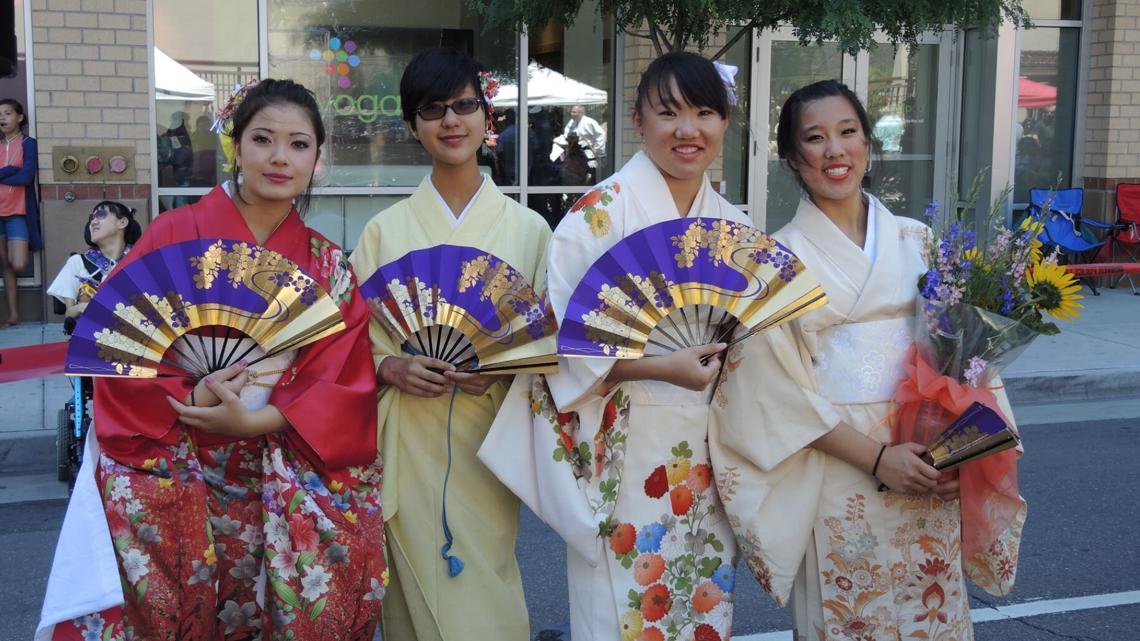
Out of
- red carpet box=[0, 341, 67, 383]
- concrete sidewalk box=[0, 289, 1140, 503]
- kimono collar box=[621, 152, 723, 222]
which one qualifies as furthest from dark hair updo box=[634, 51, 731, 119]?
red carpet box=[0, 341, 67, 383]

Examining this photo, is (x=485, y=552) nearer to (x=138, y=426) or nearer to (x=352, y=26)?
(x=138, y=426)

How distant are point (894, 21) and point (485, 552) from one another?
208 inches

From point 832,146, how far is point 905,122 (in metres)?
10.2

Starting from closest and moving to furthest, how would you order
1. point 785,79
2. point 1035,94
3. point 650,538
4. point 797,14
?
point 650,538, point 797,14, point 785,79, point 1035,94

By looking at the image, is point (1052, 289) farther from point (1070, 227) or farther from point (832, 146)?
point (1070, 227)

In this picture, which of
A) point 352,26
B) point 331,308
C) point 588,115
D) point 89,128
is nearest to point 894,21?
point 588,115

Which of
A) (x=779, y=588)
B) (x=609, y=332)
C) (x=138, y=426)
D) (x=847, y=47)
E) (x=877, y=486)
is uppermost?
(x=847, y=47)

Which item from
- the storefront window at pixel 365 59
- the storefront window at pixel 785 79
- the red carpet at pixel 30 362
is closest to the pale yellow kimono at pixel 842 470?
the red carpet at pixel 30 362

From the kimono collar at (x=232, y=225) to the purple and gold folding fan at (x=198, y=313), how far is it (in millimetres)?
105

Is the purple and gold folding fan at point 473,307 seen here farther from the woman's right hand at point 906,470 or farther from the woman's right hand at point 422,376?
the woman's right hand at point 906,470

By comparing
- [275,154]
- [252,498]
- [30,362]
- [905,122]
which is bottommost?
[30,362]

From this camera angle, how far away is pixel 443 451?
282 centimetres

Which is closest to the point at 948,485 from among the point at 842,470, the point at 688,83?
the point at 842,470

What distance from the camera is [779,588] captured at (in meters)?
2.69
